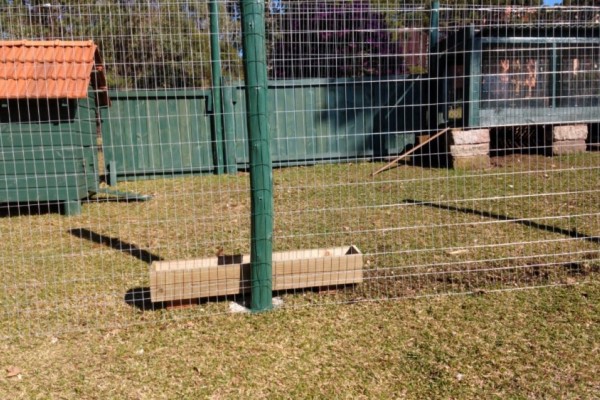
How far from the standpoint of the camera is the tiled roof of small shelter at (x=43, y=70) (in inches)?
249

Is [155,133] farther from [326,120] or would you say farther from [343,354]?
[343,354]

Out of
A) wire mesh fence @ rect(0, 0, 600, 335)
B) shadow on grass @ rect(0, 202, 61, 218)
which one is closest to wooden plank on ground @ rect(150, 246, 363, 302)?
wire mesh fence @ rect(0, 0, 600, 335)

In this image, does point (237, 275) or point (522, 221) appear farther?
point (522, 221)

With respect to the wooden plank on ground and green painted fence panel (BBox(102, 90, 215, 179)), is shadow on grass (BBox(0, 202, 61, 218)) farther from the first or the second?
the wooden plank on ground

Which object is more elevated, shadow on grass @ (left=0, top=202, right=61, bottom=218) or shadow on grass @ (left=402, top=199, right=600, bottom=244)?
shadow on grass @ (left=0, top=202, right=61, bottom=218)

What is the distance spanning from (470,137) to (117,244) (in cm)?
642

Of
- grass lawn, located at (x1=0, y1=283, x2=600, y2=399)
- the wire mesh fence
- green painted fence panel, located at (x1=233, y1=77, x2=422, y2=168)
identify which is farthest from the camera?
green painted fence panel, located at (x1=233, y1=77, x2=422, y2=168)

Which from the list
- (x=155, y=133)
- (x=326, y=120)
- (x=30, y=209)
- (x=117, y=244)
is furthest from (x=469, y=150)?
(x=30, y=209)

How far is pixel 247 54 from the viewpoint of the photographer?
11.8 feet

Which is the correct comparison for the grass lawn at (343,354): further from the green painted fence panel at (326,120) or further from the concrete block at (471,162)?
the green painted fence panel at (326,120)

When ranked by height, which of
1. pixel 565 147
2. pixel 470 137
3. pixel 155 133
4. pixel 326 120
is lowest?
pixel 565 147

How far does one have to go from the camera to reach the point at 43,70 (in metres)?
6.48

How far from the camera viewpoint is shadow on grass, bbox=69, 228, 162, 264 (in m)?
5.28

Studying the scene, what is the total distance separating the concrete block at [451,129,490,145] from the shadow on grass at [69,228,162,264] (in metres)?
6.11
